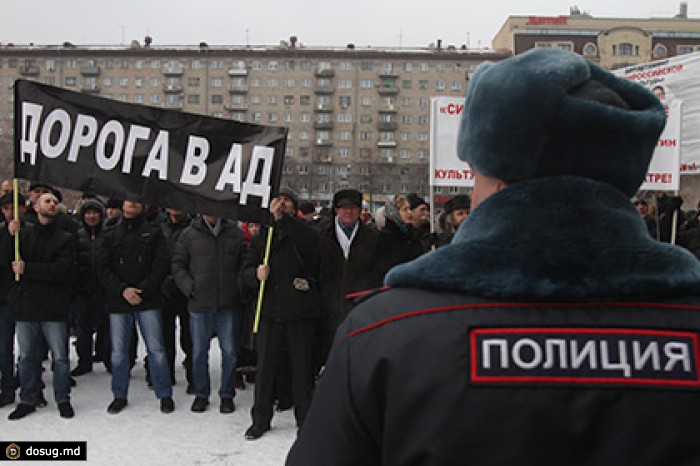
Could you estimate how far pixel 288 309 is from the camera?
5.51 metres

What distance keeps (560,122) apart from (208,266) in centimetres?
539

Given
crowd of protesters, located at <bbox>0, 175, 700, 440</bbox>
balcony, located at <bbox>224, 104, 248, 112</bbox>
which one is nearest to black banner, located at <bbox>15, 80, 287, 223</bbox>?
crowd of protesters, located at <bbox>0, 175, 700, 440</bbox>

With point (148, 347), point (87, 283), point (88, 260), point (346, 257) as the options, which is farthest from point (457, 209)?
point (87, 283)

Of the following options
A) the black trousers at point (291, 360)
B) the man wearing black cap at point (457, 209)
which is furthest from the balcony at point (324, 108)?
the black trousers at point (291, 360)

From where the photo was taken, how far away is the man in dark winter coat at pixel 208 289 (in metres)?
6.08

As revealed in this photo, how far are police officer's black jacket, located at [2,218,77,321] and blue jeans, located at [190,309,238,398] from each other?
1.21 m

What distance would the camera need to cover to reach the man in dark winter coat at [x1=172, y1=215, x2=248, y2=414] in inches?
239

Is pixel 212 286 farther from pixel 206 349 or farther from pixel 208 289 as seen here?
pixel 206 349

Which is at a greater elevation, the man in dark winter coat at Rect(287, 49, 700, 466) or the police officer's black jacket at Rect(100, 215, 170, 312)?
the man in dark winter coat at Rect(287, 49, 700, 466)

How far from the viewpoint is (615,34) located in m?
63.6

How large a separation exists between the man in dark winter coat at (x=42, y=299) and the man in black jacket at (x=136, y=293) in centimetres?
39

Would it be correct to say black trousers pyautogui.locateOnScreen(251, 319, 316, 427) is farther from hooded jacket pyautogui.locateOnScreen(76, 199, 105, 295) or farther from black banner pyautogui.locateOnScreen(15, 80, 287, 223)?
hooded jacket pyautogui.locateOnScreen(76, 199, 105, 295)

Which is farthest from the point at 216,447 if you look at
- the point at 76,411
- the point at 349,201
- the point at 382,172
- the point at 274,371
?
the point at 382,172

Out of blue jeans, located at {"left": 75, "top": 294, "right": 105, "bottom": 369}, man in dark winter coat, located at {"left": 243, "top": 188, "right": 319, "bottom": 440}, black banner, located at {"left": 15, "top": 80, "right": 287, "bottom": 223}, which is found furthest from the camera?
blue jeans, located at {"left": 75, "top": 294, "right": 105, "bottom": 369}
